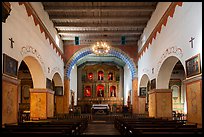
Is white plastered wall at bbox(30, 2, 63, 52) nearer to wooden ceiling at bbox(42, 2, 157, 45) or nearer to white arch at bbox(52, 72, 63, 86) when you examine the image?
wooden ceiling at bbox(42, 2, 157, 45)

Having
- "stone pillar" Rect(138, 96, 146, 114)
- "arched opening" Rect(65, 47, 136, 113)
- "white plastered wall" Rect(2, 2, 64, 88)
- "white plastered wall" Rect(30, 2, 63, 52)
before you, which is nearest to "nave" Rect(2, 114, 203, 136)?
"white plastered wall" Rect(2, 2, 64, 88)

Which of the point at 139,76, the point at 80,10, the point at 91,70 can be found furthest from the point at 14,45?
the point at 91,70

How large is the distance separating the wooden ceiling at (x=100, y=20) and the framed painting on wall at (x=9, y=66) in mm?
5958

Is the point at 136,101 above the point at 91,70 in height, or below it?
below

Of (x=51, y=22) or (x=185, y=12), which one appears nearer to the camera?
(x=185, y=12)

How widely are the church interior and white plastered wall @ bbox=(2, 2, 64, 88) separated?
0.11 ft

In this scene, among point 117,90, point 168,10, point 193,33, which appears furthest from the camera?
point 117,90

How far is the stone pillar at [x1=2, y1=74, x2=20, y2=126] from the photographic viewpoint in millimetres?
8648

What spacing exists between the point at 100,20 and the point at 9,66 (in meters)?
8.88

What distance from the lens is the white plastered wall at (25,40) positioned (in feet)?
30.5

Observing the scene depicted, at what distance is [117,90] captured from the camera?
3316 cm

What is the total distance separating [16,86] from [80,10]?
6623mm

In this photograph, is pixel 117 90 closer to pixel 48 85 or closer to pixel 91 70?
pixel 91 70

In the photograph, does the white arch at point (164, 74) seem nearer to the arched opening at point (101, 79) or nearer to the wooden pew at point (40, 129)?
the wooden pew at point (40, 129)
